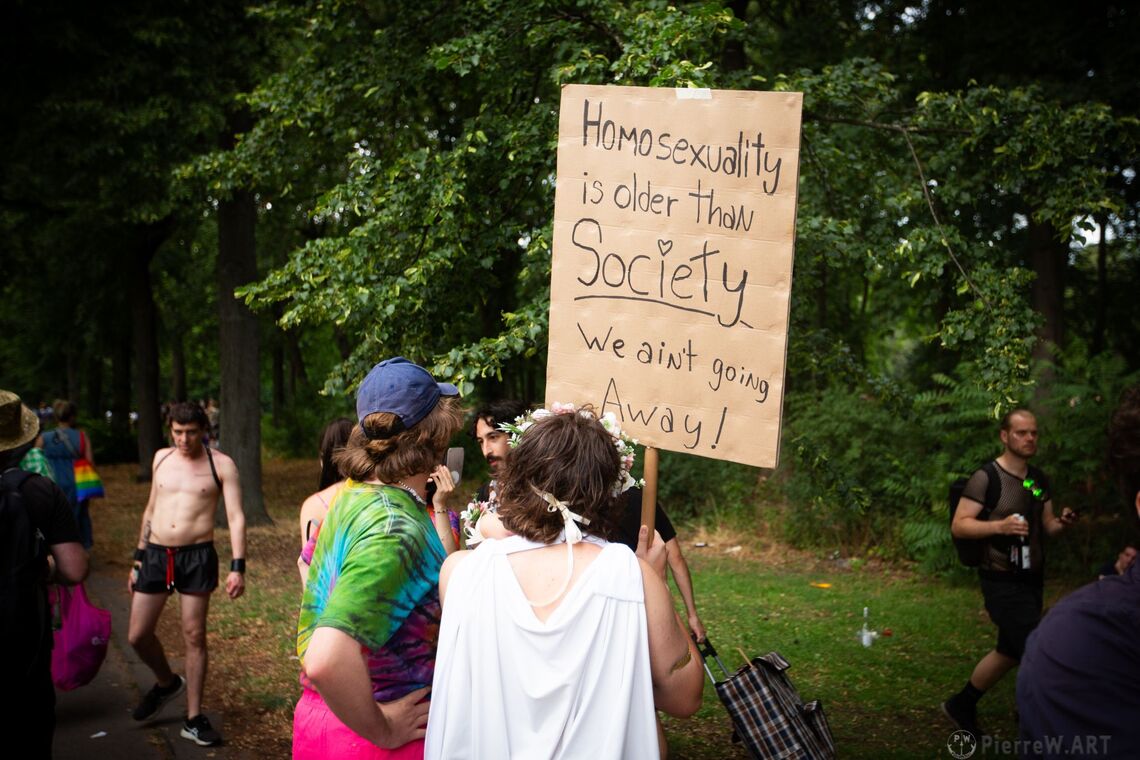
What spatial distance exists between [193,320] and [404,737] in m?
31.0

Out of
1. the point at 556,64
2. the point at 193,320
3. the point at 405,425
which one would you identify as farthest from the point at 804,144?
the point at 193,320

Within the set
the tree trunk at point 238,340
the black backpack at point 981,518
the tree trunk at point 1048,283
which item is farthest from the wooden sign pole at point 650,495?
the tree trunk at point 238,340

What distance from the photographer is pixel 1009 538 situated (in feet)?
18.3

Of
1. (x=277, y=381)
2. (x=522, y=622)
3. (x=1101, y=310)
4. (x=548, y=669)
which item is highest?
(x=1101, y=310)

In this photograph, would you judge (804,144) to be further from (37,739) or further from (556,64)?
(37,739)

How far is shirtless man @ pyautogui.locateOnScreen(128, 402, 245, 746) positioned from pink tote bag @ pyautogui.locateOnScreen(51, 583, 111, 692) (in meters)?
0.27

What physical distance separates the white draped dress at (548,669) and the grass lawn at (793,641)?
3.63 metres

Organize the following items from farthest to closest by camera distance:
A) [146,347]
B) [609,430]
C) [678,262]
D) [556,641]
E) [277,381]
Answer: [277,381]
[146,347]
[678,262]
[609,430]
[556,641]

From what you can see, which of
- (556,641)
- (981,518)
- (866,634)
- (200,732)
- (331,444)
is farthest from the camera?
(866,634)

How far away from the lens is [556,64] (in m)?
6.49

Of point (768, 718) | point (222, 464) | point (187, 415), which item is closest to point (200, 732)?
point (222, 464)

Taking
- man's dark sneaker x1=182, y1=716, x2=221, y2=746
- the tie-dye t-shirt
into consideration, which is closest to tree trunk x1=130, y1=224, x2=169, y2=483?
man's dark sneaker x1=182, y1=716, x2=221, y2=746

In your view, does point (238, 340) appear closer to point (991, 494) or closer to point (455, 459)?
point (455, 459)

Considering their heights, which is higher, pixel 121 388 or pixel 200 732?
pixel 200 732
